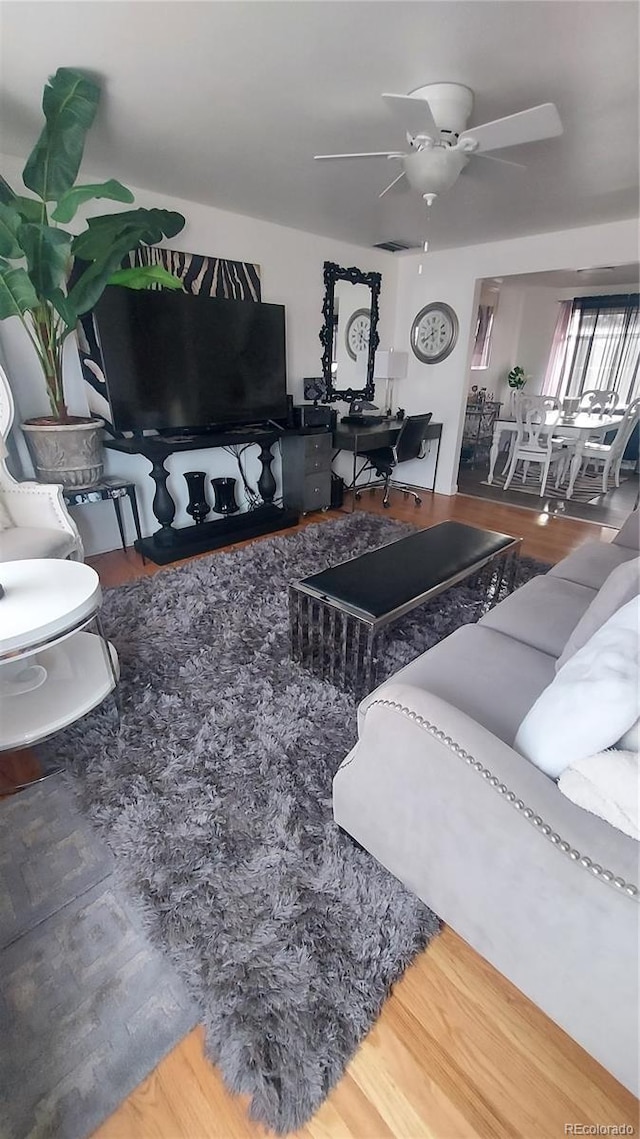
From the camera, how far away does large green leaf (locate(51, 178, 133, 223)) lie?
1854mm

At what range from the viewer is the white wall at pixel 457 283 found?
11.1 ft

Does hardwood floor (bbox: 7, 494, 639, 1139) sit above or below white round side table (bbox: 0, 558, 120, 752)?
below

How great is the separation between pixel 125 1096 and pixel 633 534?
248 centimetres

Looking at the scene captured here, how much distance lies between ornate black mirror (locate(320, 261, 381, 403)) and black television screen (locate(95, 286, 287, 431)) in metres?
0.79

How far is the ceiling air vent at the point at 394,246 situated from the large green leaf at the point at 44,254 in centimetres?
286

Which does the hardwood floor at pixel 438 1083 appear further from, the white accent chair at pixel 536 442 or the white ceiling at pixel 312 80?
the white accent chair at pixel 536 442

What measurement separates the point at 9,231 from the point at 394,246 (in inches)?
127

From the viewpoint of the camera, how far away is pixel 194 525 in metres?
3.40

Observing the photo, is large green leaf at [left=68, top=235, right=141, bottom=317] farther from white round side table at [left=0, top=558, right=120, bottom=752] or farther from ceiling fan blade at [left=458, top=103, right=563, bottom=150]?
ceiling fan blade at [left=458, top=103, right=563, bottom=150]

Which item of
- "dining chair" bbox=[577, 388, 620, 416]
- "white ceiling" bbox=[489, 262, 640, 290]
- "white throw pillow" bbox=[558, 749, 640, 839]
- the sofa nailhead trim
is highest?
"white ceiling" bbox=[489, 262, 640, 290]

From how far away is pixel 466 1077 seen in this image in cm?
90

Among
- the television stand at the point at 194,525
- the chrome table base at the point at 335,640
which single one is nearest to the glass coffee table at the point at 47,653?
the chrome table base at the point at 335,640

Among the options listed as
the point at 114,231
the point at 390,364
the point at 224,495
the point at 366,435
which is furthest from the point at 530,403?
the point at 114,231

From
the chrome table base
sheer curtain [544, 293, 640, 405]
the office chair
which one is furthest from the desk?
sheer curtain [544, 293, 640, 405]
